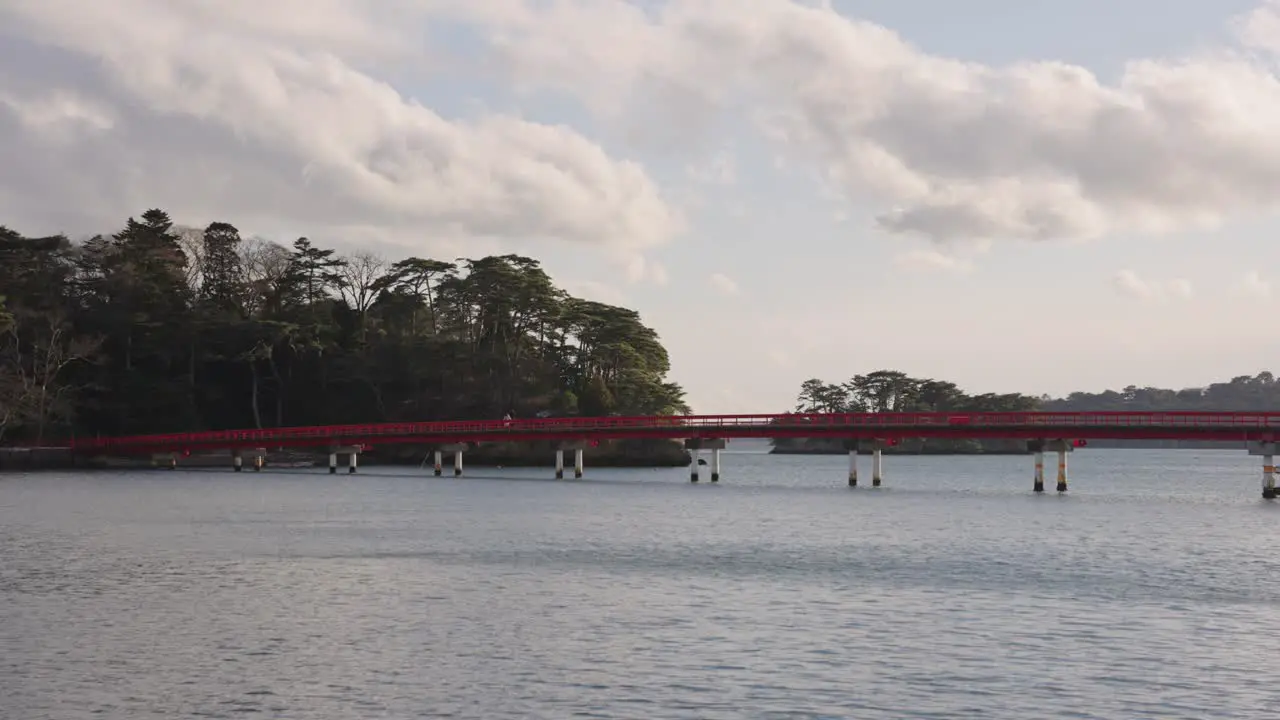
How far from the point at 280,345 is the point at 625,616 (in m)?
107

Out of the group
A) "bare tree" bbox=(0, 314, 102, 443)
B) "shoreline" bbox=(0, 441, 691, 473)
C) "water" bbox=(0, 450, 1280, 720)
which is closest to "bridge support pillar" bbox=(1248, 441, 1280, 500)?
"water" bbox=(0, 450, 1280, 720)

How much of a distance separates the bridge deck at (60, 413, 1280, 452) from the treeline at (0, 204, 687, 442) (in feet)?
34.8

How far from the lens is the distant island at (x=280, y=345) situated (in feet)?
399

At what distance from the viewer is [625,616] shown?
33625mm

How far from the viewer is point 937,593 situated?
127 feet

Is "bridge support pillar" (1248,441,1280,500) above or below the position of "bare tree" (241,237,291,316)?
below

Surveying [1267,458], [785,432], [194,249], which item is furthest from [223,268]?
[1267,458]

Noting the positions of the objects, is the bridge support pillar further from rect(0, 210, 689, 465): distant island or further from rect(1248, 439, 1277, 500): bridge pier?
rect(0, 210, 689, 465): distant island

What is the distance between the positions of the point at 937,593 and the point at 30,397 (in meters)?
96.4

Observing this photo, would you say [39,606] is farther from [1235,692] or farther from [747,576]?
[1235,692]

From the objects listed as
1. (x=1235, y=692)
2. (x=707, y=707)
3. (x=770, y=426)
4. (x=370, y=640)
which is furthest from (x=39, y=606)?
(x=770, y=426)

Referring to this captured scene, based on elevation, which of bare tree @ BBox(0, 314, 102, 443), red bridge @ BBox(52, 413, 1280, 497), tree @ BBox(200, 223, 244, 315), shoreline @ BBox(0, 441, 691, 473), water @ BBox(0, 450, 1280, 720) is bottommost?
water @ BBox(0, 450, 1280, 720)

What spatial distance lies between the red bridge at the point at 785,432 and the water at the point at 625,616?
55.4 ft

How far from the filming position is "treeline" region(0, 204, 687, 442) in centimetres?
12150
